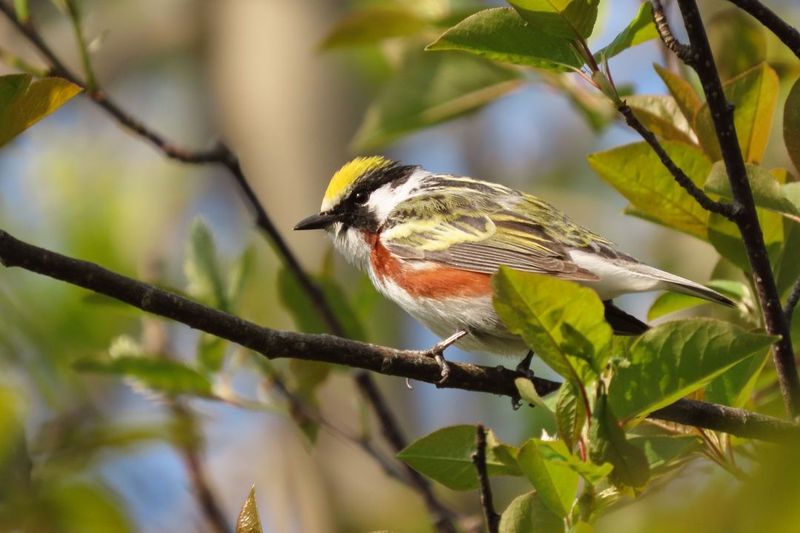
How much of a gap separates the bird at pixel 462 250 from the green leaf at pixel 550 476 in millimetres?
1363

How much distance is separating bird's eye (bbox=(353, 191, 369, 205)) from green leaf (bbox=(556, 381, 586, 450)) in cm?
286

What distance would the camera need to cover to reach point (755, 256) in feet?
7.42

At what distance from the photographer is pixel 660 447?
2.21 m

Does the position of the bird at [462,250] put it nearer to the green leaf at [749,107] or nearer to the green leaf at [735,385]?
the green leaf at [749,107]

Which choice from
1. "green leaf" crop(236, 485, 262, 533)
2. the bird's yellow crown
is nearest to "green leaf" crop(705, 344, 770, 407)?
"green leaf" crop(236, 485, 262, 533)

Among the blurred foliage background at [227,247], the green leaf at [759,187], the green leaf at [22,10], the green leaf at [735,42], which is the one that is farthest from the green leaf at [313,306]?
the green leaf at [759,187]

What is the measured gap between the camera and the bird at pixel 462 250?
12.0ft

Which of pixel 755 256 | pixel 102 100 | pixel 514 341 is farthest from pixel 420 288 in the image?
pixel 755 256

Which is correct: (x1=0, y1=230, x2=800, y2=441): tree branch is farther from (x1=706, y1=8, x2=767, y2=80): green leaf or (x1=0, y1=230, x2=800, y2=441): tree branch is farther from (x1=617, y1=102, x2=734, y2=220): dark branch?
(x1=706, y1=8, x2=767, y2=80): green leaf

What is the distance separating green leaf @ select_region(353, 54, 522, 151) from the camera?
12.3 feet

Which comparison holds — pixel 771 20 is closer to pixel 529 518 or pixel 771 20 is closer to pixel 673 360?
pixel 673 360

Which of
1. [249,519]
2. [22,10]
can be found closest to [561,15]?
[249,519]

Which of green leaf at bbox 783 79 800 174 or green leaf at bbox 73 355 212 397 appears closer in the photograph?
green leaf at bbox 783 79 800 174

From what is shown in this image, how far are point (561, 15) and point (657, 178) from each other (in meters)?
0.72
